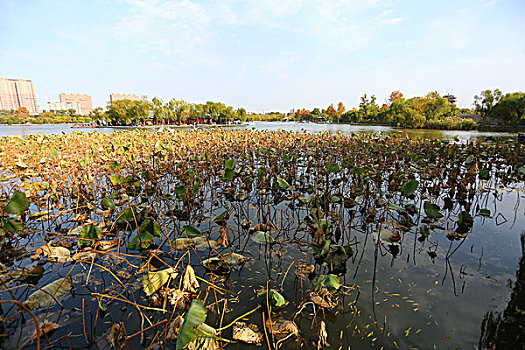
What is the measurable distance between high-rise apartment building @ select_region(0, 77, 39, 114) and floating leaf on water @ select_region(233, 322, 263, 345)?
22193cm

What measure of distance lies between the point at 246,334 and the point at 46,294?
6.26 feet

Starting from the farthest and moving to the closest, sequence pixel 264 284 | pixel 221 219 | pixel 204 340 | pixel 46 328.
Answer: pixel 221 219 → pixel 264 284 → pixel 46 328 → pixel 204 340

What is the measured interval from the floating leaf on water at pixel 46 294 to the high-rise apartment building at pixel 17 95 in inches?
8683

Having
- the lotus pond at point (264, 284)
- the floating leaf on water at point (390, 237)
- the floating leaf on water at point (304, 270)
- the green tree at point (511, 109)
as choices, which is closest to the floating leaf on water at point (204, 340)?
the lotus pond at point (264, 284)

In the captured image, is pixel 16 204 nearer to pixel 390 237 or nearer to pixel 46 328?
pixel 46 328

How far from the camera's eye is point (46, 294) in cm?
222

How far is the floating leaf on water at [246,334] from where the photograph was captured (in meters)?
2.04

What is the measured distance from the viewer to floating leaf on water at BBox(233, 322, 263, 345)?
2.04m

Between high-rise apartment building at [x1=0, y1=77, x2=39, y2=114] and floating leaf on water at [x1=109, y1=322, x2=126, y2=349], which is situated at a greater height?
high-rise apartment building at [x1=0, y1=77, x2=39, y2=114]

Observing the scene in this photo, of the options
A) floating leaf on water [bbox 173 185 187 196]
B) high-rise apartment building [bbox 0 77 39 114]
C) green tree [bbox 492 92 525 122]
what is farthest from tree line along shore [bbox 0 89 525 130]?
high-rise apartment building [bbox 0 77 39 114]

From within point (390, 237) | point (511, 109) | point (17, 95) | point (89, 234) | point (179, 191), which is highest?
point (17, 95)

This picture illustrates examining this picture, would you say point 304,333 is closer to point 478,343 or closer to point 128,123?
point 478,343

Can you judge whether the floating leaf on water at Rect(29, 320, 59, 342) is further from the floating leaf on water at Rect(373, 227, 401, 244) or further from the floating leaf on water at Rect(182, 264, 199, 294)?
the floating leaf on water at Rect(373, 227, 401, 244)

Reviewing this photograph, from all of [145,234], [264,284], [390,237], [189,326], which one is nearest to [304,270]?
[264,284]
